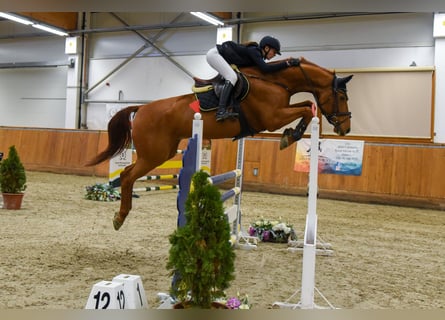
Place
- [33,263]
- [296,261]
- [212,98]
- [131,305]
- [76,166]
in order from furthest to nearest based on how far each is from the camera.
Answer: [76,166] → [296,261] → [212,98] → [33,263] → [131,305]

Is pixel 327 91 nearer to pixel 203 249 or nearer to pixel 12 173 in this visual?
pixel 203 249

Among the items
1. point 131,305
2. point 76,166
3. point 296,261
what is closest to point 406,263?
point 296,261

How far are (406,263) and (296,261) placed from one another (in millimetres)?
855

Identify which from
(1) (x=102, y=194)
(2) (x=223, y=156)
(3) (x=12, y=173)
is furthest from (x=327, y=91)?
(2) (x=223, y=156)

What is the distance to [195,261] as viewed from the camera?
147cm

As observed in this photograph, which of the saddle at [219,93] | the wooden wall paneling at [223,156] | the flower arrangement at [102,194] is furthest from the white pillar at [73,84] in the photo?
the saddle at [219,93]

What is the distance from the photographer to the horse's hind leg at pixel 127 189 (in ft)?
10.3

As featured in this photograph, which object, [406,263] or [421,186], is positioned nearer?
[406,263]

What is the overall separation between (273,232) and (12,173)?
2989mm

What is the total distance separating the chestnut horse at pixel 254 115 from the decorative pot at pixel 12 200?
2.32m

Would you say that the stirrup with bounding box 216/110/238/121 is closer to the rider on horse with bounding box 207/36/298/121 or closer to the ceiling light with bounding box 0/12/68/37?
the rider on horse with bounding box 207/36/298/121

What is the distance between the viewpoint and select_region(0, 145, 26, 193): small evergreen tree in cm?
468

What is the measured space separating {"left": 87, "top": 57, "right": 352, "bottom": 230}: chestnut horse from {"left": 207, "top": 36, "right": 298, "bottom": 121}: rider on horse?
61mm

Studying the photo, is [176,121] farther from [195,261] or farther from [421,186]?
[421,186]
